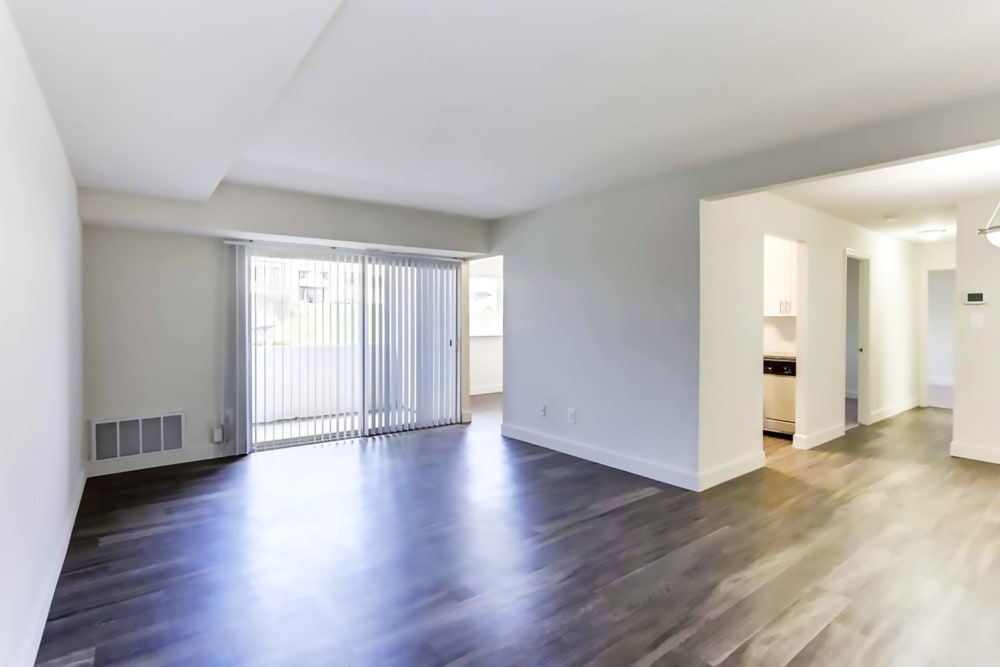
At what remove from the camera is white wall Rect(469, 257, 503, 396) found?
9297 mm

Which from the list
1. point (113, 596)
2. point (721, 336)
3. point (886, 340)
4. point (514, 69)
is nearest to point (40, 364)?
point (113, 596)

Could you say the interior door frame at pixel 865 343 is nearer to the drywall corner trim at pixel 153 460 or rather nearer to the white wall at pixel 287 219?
the white wall at pixel 287 219

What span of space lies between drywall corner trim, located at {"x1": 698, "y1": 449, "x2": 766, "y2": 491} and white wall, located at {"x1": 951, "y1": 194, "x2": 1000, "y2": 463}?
217cm

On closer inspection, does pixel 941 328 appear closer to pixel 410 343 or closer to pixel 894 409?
pixel 894 409

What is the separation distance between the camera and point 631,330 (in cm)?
440

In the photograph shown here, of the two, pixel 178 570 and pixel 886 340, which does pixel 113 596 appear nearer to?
pixel 178 570

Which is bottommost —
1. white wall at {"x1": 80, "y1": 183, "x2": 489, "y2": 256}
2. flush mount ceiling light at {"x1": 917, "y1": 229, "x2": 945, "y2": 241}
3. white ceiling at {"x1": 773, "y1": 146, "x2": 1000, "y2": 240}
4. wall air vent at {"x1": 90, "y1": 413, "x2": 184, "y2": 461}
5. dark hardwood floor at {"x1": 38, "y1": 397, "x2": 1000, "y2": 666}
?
dark hardwood floor at {"x1": 38, "y1": 397, "x2": 1000, "y2": 666}

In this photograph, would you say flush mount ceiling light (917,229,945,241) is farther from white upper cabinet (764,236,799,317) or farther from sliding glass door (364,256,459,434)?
sliding glass door (364,256,459,434)

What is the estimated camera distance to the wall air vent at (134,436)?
4324 mm

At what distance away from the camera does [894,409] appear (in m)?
7.03

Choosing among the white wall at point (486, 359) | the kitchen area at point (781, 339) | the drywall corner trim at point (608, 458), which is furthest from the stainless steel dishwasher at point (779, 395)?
the white wall at point (486, 359)

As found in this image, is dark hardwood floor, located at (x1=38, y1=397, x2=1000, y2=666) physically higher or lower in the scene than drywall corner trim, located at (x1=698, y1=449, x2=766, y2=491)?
lower

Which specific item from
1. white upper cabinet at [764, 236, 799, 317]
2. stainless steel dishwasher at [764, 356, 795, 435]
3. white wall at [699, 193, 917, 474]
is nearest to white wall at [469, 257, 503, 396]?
white upper cabinet at [764, 236, 799, 317]

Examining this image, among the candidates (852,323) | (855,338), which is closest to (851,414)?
(855,338)
